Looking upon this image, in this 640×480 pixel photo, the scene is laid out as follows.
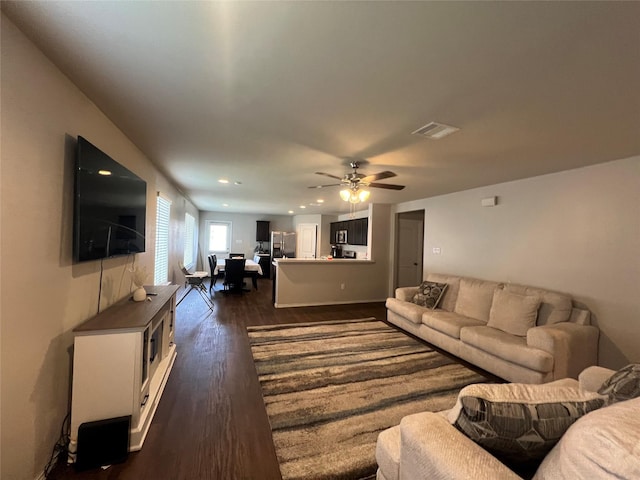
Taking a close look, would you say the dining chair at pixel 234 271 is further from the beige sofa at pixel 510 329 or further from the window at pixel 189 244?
the beige sofa at pixel 510 329

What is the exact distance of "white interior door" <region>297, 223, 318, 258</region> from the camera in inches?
388

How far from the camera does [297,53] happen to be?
1.35 metres

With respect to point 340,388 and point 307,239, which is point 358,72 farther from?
point 307,239

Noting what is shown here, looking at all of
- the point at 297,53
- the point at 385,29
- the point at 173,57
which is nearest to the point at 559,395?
the point at 385,29

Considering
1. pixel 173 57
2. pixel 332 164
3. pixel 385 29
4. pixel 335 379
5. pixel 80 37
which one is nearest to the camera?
pixel 385 29

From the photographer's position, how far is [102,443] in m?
1.63

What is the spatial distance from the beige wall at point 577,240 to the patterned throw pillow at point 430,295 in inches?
26.7

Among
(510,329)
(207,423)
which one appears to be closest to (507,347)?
(510,329)

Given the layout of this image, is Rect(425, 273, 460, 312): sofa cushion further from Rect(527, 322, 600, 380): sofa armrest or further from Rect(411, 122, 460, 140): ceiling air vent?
Rect(411, 122, 460, 140): ceiling air vent

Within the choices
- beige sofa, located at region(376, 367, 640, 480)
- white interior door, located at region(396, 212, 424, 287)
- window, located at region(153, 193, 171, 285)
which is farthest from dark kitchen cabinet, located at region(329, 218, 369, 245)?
beige sofa, located at region(376, 367, 640, 480)

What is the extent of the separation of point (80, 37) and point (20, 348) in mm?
1596

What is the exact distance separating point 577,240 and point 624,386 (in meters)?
2.49

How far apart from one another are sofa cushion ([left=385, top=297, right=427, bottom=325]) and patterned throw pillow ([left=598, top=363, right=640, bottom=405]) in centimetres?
250

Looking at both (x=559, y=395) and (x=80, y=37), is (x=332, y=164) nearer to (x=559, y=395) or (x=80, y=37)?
(x=80, y=37)
